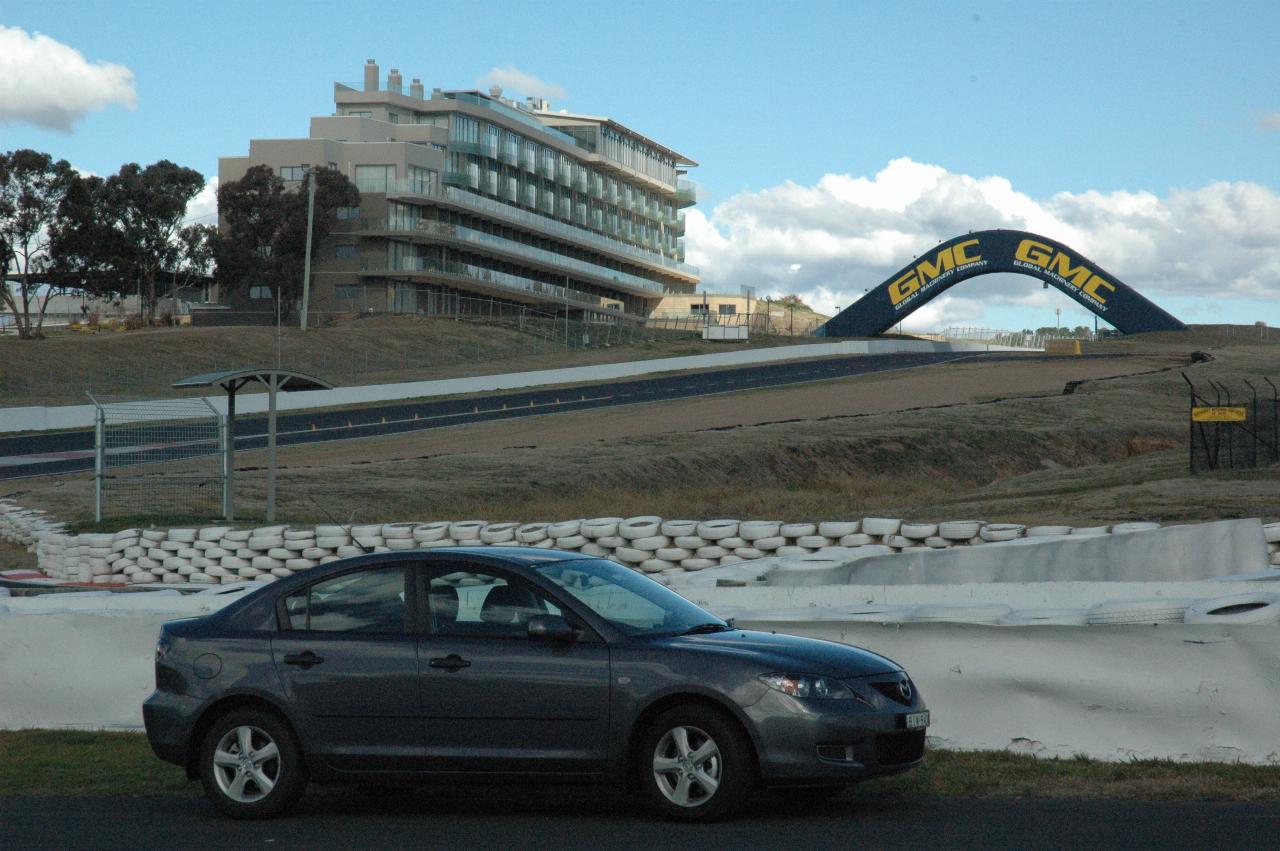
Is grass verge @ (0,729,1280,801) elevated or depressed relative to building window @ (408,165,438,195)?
depressed

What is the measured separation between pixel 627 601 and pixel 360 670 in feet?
4.72

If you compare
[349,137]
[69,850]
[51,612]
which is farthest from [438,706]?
[349,137]

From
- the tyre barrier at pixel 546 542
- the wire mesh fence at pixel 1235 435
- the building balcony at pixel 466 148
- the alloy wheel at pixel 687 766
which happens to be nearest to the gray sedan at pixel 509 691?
the alloy wheel at pixel 687 766

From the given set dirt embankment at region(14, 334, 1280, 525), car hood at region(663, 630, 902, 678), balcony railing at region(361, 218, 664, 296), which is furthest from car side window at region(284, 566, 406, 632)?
balcony railing at region(361, 218, 664, 296)

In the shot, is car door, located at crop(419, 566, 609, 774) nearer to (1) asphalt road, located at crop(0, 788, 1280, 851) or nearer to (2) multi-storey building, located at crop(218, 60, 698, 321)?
(1) asphalt road, located at crop(0, 788, 1280, 851)

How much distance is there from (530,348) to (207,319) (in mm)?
19614

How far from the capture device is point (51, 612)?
10.6 metres

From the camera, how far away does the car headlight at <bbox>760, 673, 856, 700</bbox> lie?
284 inches

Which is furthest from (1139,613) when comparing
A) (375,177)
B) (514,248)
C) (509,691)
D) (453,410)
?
(514,248)

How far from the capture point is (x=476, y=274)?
344 ft

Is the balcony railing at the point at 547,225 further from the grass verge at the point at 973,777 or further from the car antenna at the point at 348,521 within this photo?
the grass verge at the point at 973,777

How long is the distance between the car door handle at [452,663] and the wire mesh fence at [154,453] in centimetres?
1628

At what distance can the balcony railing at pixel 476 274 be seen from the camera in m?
98.2

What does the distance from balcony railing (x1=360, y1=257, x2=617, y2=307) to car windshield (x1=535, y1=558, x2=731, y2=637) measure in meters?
90.8
